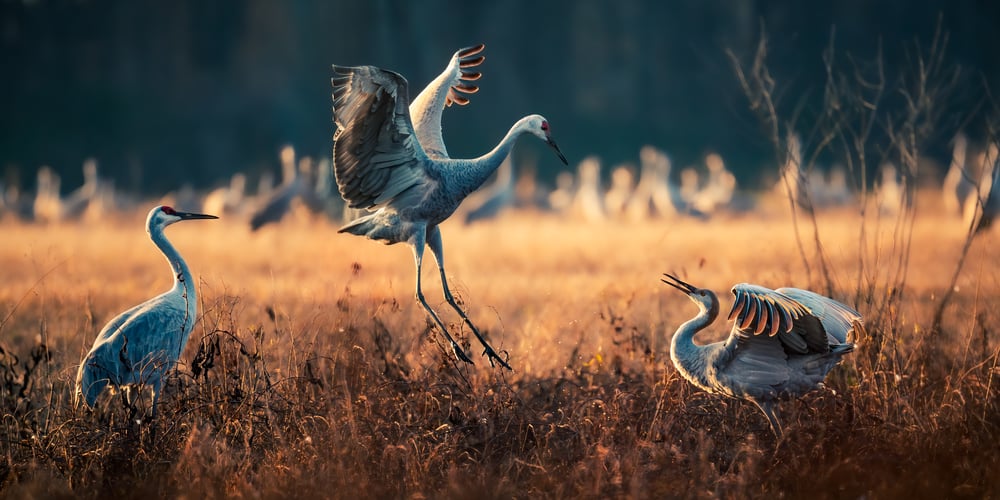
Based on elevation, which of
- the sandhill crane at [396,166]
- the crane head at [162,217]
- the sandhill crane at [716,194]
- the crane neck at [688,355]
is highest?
the sandhill crane at [396,166]

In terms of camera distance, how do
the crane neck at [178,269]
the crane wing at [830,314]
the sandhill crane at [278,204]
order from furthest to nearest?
the sandhill crane at [278,204]
the crane neck at [178,269]
the crane wing at [830,314]

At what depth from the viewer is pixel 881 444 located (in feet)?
15.9

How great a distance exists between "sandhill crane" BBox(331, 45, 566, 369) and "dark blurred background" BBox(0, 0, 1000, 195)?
1925 centimetres

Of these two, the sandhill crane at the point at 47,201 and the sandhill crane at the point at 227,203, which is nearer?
the sandhill crane at the point at 227,203

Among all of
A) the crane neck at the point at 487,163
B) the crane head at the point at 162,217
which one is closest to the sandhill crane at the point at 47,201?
the crane head at the point at 162,217

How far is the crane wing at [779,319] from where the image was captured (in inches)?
175

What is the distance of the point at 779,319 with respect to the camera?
180 inches

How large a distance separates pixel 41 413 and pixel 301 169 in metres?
9.60

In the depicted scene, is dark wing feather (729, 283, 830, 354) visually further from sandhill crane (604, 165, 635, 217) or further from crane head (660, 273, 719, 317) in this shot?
sandhill crane (604, 165, 635, 217)

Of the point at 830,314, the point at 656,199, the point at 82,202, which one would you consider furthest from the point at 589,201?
the point at 830,314

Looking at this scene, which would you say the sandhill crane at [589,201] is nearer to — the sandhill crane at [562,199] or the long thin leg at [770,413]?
the sandhill crane at [562,199]

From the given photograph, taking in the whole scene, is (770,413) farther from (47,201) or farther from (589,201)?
(47,201)

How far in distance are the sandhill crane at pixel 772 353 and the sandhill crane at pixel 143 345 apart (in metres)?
2.42

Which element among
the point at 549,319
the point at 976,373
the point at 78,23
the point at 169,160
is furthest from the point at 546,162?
the point at 976,373
